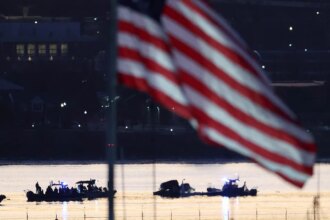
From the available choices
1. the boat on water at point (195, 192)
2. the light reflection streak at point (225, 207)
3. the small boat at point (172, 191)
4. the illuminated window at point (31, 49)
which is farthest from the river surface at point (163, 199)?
the illuminated window at point (31, 49)

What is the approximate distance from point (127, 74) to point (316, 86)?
4140 inches

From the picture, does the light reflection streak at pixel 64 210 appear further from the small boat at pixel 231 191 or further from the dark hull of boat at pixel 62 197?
the small boat at pixel 231 191

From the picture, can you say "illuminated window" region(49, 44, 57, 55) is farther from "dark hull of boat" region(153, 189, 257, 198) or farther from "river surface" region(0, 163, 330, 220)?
"dark hull of boat" region(153, 189, 257, 198)

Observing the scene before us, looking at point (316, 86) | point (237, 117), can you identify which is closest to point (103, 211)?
point (237, 117)

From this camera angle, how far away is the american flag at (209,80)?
12.9m

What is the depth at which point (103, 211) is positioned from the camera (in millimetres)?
59312

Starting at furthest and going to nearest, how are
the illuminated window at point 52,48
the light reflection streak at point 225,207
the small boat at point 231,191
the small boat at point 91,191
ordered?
1. the illuminated window at point 52,48
2. the small boat at point 231,191
3. the small boat at point 91,191
4. the light reflection streak at point 225,207

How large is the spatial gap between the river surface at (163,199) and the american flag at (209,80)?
30.1 metres

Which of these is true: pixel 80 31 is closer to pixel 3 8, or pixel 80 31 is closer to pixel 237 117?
pixel 3 8

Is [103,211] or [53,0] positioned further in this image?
[53,0]

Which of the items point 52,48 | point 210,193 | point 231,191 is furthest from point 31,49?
point 231,191

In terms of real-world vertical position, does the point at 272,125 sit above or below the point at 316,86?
below

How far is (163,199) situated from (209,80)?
56.7m

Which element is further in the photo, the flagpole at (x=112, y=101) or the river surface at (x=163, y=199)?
the river surface at (x=163, y=199)
